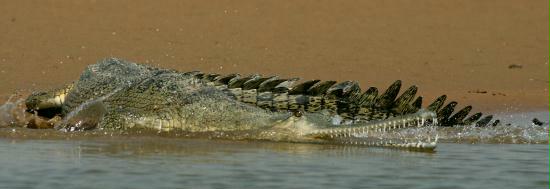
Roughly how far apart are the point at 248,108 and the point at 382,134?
933 millimetres

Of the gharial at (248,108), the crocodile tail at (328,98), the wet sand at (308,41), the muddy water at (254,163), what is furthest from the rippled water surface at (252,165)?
the wet sand at (308,41)

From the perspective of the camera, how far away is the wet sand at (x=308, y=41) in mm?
13820

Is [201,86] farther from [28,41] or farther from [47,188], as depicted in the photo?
[28,41]

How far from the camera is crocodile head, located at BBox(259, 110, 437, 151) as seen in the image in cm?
786

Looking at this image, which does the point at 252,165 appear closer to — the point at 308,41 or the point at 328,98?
the point at 328,98

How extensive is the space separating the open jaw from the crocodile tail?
482 millimetres

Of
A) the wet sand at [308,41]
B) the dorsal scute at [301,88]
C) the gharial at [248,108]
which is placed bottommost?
the gharial at [248,108]

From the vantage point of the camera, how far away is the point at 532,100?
41.0ft

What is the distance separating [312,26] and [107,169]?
9.79 metres

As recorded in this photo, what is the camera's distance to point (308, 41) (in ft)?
52.0

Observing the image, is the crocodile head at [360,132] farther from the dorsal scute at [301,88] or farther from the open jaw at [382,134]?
the dorsal scute at [301,88]

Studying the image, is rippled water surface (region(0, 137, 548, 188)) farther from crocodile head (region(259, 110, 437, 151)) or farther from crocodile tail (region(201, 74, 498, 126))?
crocodile tail (region(201, 74, 498, 126))

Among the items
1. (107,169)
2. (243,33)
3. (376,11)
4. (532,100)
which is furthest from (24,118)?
(376,11)

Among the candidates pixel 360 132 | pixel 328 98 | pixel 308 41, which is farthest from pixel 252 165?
pixel 308 41
